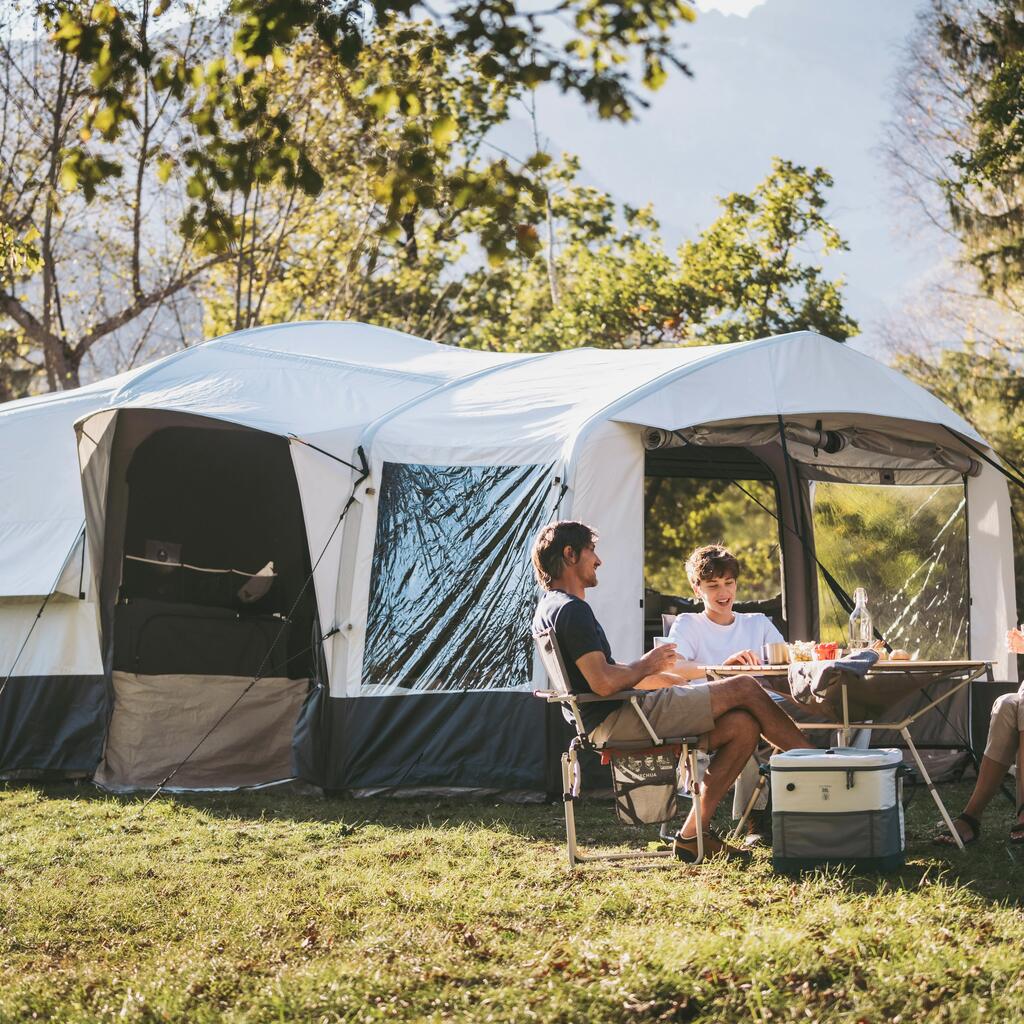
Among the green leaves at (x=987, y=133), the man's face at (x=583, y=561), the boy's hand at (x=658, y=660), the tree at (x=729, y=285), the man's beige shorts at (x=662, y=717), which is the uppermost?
the green leaves at (x=987, y=133)

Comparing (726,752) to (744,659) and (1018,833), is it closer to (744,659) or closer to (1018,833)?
(744,659)

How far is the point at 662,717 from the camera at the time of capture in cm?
467

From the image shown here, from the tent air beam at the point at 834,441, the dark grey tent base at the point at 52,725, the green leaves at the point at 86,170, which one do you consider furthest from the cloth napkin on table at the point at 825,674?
the dark grey tent base at the point at 52,725

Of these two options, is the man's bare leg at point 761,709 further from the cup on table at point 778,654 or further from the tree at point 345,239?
the tree at point 345,239

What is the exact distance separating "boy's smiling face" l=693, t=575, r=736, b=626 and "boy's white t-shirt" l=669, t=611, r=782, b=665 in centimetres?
3

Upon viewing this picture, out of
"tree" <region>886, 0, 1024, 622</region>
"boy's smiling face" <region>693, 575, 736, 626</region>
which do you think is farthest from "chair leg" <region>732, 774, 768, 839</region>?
"tree" <region>886, 0, 1024, 622</region>

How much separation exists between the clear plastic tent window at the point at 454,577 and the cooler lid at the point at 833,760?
2.14 m

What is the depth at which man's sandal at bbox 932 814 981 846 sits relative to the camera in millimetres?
4996

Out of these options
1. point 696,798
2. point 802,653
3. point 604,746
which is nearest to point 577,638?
point 604,746

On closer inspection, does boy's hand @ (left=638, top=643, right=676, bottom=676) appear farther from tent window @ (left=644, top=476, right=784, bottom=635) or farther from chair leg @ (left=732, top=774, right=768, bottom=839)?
tent window @ (left=644, top=476, right=784, bottom=635)

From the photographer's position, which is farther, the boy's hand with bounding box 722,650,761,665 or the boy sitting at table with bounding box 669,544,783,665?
the boy sitting at table with bounding box 669,544,783,665

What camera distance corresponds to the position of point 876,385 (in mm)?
7012

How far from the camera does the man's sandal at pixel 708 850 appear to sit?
4773 millimetres

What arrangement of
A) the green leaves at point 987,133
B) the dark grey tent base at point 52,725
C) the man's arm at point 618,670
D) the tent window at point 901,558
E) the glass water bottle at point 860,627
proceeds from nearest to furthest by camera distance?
the man's arm at point 618,670 → the glass water bottle at point 860,627 → the dark grey tent base at point 52,725 → the tent window at point 901,558 → the green leaves at point 987,133
